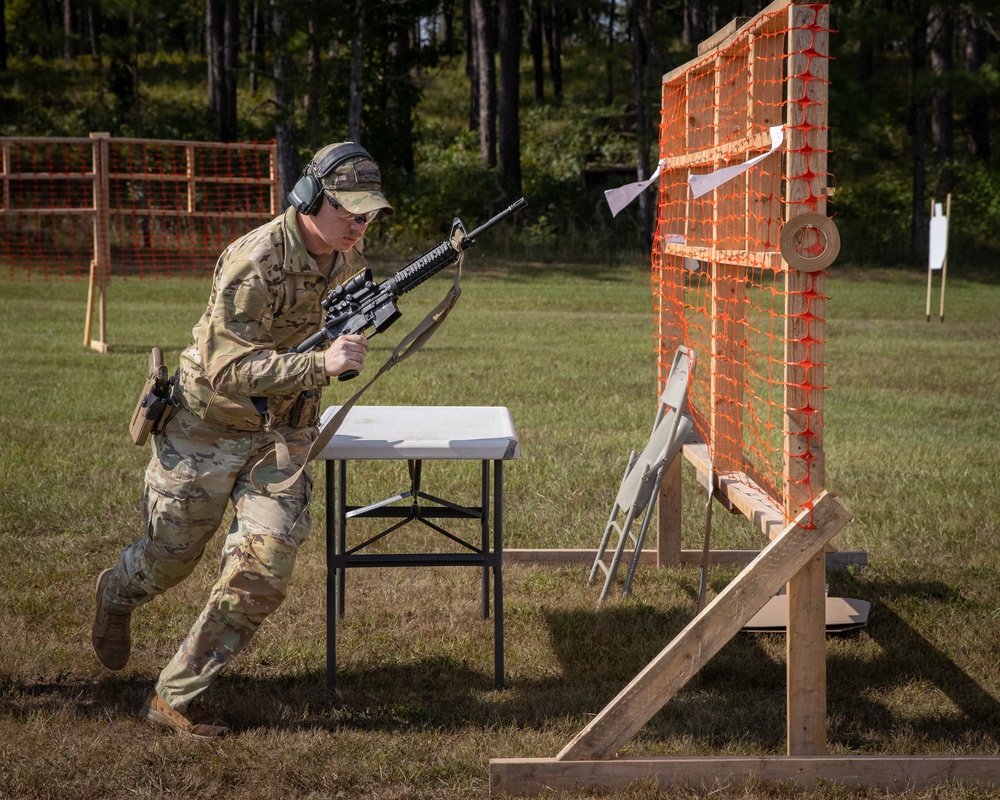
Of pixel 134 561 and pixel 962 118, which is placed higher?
pixel 962 118

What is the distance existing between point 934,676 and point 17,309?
650 inches

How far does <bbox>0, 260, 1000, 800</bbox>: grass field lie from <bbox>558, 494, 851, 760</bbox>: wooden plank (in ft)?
0.68

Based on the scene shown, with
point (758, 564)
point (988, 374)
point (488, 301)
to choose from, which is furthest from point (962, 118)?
point (758, 564)

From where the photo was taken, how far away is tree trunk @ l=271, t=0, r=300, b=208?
84.4ft

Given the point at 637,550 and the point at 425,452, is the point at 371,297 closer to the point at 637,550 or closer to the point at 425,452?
the point at 425,452

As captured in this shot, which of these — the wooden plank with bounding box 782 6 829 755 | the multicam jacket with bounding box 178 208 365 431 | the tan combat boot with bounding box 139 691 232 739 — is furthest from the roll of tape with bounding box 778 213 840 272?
the tan combat boot with bounding box 139 691 232 739

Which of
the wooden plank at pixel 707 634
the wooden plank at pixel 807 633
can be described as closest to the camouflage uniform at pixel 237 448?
the wooden plank at pixel 707 634

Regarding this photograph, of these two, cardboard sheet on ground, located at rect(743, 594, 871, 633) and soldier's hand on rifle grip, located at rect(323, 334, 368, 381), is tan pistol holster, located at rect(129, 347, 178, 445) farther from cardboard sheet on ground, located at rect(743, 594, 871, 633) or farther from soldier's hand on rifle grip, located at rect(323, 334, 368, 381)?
cardboard sheet on ground, located at rect(743, 594, 871, 633)

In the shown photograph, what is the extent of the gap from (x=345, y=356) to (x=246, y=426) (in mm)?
644

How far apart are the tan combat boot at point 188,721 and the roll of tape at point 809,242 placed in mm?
2477

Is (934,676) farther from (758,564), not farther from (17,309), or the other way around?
(17,309)

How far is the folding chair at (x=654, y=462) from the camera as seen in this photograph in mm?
5207

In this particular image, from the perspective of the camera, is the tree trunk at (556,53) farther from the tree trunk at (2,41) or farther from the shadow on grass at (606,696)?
the shadow on grass at (606,696)

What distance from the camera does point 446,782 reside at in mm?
3811
